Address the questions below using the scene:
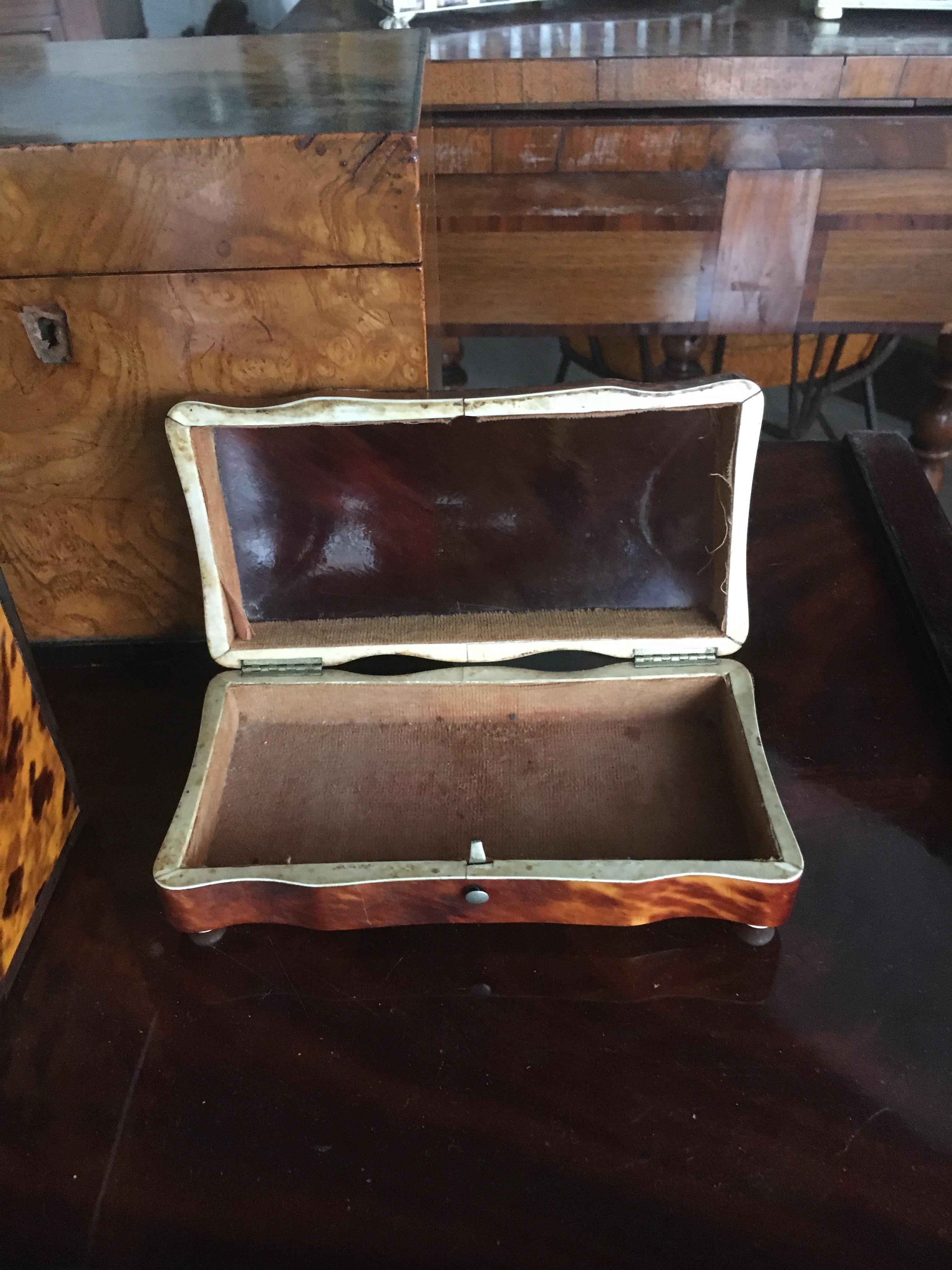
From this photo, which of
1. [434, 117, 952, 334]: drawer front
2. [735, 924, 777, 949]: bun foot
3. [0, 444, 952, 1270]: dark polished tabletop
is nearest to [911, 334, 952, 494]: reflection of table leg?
[434, 117, 952, 334]: drawer front

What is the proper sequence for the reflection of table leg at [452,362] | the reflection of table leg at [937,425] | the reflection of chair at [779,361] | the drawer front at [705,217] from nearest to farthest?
the drawer front at [705,217] < the reflection of table leg at [937,425] < the reflection of table leg at [452,362] < the reflection of chair at [779,361]

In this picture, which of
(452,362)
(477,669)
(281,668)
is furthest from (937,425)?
(281,668)

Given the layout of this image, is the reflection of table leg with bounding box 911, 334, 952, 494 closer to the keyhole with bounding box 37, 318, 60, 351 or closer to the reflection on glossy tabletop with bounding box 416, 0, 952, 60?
the reflection on glossy tabletop with bounding box 416, 0, 952, 60

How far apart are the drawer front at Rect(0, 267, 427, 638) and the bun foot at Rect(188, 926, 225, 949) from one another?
37cm

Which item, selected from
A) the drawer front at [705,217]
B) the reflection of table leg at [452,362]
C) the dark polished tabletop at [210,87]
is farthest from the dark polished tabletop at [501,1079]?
the reflection of table leg at [452,362]

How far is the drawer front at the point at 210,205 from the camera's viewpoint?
29.4 inches

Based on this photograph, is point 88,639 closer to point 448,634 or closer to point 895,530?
point 448,634

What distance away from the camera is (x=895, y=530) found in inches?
46.3

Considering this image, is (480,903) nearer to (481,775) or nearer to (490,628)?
(481,775)

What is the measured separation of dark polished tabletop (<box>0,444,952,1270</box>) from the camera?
62 centimetres

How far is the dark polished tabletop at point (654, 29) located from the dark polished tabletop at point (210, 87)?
0.56 m

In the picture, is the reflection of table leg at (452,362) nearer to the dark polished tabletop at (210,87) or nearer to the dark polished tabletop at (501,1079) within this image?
the dark polished tabletop at (210,87)

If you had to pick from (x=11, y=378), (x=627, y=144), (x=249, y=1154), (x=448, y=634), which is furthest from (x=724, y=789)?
(x=627, y=144)

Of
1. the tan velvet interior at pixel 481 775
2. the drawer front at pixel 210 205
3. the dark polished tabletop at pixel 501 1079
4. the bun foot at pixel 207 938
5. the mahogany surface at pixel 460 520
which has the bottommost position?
the dark polished tabletop at pixel 501 1079
